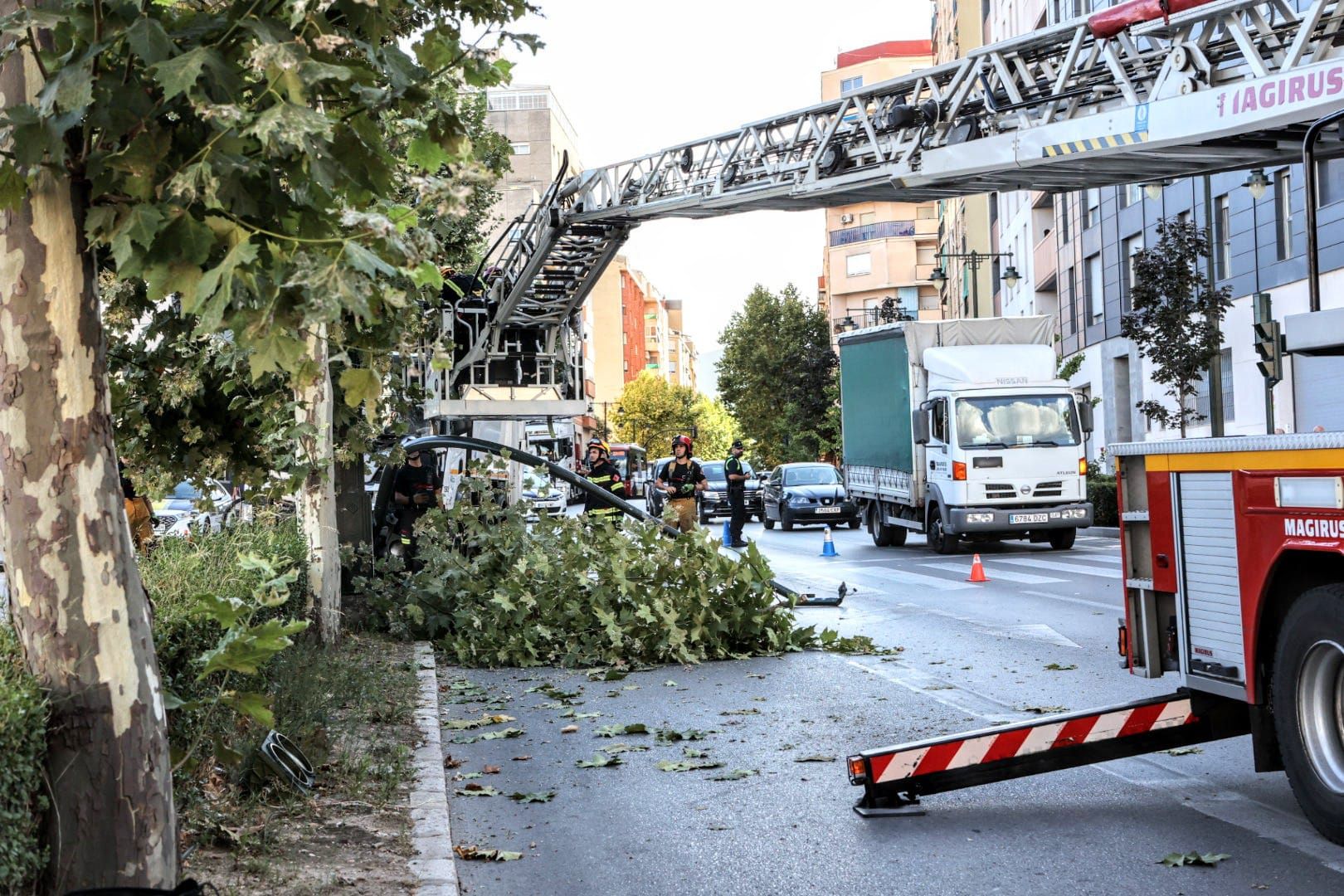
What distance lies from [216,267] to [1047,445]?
19898 millimetres

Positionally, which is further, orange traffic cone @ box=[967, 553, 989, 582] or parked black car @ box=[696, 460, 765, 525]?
parked black car @ box=[696, 460, 765, 525]

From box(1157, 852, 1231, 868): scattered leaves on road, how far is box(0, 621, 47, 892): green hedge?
3844 millimetres

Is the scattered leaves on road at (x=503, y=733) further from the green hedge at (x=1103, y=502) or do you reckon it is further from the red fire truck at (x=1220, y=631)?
the green hedge at (x=1103, y=502)

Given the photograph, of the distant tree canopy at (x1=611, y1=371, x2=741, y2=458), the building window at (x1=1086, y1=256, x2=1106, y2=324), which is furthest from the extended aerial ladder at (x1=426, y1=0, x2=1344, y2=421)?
the distant tree canopy at (x1=611, y1=371, x2=741, y2=458)

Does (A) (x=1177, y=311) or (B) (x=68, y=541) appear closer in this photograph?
(B) (x=68, y=541)

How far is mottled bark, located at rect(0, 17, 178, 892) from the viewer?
157 inches

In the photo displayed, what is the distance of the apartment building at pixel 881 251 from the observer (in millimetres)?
93938

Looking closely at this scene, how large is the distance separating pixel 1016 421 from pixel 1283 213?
9.16 meters

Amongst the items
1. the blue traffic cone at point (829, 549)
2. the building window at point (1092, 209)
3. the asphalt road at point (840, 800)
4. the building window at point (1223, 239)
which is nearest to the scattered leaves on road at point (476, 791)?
the asphalt road at point (840, 800)

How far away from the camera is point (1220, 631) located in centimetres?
593

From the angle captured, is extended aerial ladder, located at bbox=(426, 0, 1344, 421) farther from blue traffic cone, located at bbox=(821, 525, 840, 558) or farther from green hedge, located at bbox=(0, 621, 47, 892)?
blue traffic cone, located at bbox=(821, 525, 840, 558)

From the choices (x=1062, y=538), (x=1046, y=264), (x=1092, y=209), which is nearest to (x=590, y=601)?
(x=1062, y=538)

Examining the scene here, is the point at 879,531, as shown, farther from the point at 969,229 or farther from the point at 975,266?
the point at 969,229

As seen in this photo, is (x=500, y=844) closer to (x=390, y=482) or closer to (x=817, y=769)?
(x=817, y=769)
